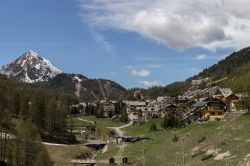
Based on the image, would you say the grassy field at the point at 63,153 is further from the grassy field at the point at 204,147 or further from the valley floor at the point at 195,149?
the grassy field at the point at 204,147

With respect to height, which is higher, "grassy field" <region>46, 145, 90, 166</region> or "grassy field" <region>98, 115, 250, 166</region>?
"grassy field" <region>98, 115, 250, 166</region>

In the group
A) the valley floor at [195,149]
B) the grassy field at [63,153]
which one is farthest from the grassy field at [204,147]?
the grassy field at [63,153]

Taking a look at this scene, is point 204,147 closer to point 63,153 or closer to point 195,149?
point 195,149

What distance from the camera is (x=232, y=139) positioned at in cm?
9906

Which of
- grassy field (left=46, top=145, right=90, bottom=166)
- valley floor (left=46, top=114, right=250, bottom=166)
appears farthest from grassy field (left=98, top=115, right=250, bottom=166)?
grassy field (left=46, top=145, right=90, bottom=166)

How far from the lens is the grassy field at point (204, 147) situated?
89.1 meters

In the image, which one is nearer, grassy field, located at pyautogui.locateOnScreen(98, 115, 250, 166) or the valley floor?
grassy field, located at pyautogui.locateOnScreen(98, 115, 250, 166)

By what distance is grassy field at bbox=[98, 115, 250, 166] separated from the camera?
292 feet

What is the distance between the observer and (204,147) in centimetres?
10475

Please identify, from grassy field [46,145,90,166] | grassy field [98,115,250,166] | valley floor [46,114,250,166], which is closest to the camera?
grassy field [98,115,250,166]

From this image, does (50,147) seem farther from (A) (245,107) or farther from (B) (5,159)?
(A) (245,107)

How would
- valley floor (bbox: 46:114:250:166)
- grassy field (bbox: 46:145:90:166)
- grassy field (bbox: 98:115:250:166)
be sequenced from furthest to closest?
grassy field (bbox: 46:145:90:166) < valley floor (bbox: 46:114:250:166) < grassy field (bbox: 98:115:250:166)

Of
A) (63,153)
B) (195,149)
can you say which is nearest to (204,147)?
(195,149)

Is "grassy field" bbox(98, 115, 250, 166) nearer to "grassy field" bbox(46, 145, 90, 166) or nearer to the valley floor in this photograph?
the valley floor
